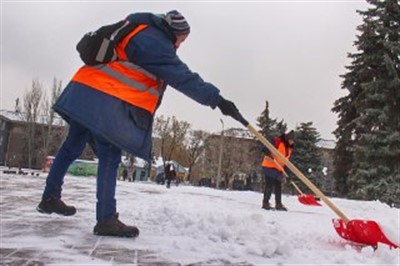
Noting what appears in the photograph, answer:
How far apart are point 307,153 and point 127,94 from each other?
44331 millimetres

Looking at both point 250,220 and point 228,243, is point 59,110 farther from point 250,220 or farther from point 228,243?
point 250,220

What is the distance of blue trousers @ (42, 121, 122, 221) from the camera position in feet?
12.3

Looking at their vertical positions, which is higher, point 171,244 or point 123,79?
point 123,79

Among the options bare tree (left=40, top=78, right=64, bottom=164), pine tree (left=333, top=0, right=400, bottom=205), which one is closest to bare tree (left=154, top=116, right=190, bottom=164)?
bare tree (left=40, top=78, right=64, bottom=164)

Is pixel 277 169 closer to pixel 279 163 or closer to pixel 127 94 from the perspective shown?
pixel 279 163

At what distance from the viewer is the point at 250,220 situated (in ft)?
17.6

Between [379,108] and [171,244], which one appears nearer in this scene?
[171,244]

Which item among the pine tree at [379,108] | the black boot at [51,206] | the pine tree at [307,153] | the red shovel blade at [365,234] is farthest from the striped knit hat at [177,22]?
the pine tree at [307,153]

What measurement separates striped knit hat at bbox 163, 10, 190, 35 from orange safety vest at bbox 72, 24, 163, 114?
0.21 meters

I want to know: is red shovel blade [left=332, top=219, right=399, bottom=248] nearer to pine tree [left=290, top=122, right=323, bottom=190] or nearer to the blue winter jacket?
the blue winter jacket

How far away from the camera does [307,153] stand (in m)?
46.7

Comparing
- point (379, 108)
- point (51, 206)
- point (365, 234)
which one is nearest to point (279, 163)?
point (365, 234)

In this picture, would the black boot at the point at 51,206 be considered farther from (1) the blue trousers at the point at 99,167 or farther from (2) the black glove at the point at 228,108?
(2) the black glove at the point at 228,108

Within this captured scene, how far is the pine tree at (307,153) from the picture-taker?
152 ft
